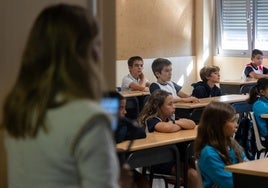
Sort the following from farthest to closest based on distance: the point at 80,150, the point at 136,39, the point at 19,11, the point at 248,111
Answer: the point at 136,39, the point at 248,111, the point at 19,11, the point at 80,150

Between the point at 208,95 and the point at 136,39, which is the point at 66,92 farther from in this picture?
the point at 136,39

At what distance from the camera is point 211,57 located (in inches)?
504

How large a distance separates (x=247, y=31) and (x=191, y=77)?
141cm

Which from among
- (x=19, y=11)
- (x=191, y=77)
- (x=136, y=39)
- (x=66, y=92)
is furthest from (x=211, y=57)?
(x=66, y=92)

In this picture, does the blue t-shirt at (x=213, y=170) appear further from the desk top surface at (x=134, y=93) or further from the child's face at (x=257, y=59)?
the child's face at (x=257, y=59)

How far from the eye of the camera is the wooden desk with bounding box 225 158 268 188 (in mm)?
3688

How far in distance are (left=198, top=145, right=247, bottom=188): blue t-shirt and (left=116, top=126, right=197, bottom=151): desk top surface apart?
2.14ft

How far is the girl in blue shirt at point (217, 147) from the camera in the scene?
416 cm

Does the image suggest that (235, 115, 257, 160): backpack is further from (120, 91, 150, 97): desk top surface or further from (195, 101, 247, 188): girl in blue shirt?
(120, 91, 150, 97): desk top surface

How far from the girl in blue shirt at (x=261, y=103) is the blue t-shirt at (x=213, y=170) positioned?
2671 millimetres

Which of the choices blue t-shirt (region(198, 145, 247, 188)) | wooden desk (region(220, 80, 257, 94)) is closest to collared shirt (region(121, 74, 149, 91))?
wooden desk (region(220, 80, 257, 94))

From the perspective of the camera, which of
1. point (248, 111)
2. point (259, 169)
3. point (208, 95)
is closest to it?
point (259, 169)

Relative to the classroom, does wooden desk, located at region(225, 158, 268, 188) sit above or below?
below

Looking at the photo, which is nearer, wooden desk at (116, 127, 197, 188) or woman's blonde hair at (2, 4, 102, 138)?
woman's blonde hair at (2, 4, 102, 138)
